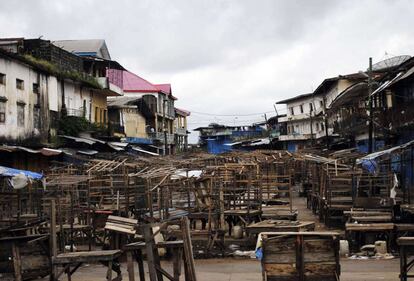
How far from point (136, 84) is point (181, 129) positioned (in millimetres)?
16652

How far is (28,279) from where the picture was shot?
1244 centimetres

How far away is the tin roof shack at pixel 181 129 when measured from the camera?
8538cm

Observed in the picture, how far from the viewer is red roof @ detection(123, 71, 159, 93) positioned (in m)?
74.2

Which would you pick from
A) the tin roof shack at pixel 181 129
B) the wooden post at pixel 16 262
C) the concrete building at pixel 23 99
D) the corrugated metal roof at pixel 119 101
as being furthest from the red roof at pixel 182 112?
the wooden post at pixel 16 262

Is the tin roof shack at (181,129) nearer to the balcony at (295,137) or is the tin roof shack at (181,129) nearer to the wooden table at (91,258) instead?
the balcony at (295,137)

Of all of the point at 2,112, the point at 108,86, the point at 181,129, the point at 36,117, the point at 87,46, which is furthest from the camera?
the point at 181,129

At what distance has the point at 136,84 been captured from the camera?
248 feet

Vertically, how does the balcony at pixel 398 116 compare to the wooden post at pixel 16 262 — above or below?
above

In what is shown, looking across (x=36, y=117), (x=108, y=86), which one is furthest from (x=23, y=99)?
(x=108, y=86)

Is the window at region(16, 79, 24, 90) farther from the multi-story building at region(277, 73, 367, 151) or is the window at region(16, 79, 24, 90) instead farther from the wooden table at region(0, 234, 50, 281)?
the multi-story building at region(277, 73, 367, 151)

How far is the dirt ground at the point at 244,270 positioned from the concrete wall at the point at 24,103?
64.4 feet

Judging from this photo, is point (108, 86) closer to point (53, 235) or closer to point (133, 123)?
point (133, 123)

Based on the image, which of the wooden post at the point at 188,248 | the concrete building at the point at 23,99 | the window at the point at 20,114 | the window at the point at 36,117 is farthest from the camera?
the window at the point at 36,117

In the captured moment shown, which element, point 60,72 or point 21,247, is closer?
point 21,247
